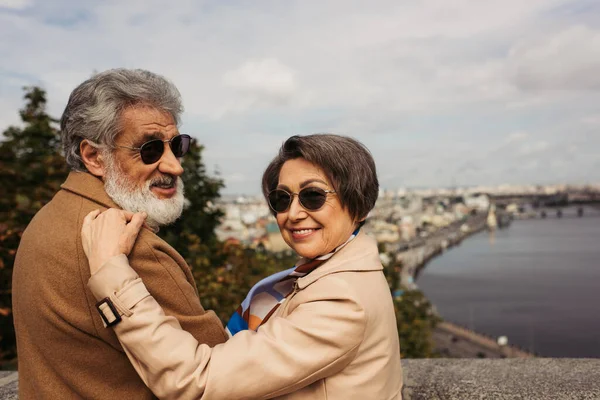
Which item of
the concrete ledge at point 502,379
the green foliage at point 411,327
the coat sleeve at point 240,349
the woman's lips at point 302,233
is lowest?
the green foliage at point 411,327

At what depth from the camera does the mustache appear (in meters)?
1.35

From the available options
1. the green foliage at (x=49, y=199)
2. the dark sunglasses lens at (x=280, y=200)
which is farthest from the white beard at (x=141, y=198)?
the green foliage at (x=49, y=199)

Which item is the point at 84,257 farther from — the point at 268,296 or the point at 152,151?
the point at 268,296

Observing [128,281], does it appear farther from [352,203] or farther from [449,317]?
[449,317]

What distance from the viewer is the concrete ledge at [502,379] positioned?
1.83 metres

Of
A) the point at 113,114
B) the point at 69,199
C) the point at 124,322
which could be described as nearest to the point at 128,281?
the point at 124,322

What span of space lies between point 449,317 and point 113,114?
4552cm

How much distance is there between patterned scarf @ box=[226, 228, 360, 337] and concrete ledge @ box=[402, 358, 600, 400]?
30.3 inches

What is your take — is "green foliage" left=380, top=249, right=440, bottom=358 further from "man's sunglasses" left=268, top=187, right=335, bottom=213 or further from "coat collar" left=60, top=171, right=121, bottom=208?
"coat collar" left=60, top=171, right=121, bottom=208

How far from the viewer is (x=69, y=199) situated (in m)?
1.21

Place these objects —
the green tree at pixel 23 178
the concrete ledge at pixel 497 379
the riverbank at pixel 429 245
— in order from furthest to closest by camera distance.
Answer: the riverbank at pixel 429 245 → the green tree at pixel 23 178 → the concrete ledge at pixel 497 379

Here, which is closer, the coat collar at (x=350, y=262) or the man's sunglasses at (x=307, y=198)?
the coat collar at (x=350, y=262)

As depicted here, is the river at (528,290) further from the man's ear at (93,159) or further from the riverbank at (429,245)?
the man's ear at (93,159)

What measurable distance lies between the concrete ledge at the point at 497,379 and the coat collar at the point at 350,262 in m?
0.86
